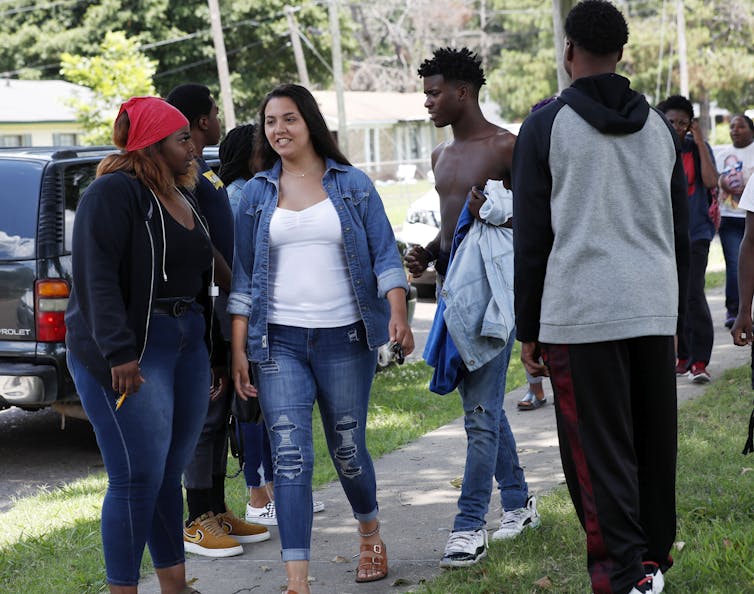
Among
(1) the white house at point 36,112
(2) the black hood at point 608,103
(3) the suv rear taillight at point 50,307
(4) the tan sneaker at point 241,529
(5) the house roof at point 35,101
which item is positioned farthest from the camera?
(1) the white house at point 36,112

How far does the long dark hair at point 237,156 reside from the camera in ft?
18.9

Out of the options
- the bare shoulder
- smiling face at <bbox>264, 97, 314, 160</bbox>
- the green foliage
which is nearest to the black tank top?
smiling face at <bbox>264, 97, 314, 160</bbox>

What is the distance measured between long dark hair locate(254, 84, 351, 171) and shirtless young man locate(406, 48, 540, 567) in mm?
626

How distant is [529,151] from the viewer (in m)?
3.81

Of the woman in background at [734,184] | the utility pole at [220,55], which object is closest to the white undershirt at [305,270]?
the woman in background at [734,184]

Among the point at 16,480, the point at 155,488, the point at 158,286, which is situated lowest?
the point at 16,480

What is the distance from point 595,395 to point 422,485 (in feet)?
8.72

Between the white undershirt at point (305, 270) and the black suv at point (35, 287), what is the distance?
2.74 metres

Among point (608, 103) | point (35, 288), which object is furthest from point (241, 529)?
point (608, 103)

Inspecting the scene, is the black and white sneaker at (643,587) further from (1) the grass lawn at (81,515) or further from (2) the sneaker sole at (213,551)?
(1) the grass lawn at (81,515)

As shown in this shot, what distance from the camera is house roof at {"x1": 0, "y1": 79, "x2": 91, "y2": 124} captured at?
35.3 metres

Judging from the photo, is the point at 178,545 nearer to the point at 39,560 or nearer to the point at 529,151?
the point at 39,560

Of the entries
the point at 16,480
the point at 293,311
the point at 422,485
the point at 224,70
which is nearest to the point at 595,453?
the point at 293,311

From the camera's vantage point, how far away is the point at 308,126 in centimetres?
471
